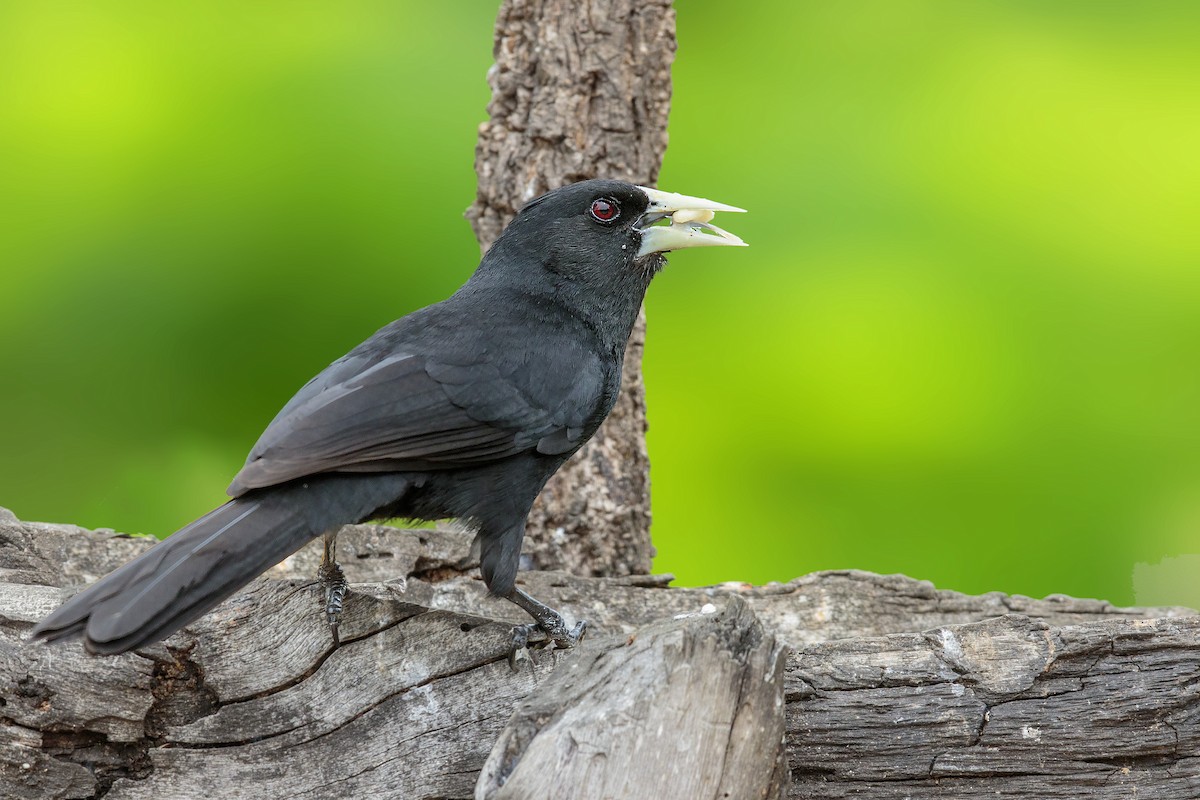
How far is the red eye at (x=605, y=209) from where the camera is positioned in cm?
354

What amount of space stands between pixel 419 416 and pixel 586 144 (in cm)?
158

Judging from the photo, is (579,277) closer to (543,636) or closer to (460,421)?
(460,421)

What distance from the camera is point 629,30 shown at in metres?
4.25

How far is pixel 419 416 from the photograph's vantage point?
119 inches

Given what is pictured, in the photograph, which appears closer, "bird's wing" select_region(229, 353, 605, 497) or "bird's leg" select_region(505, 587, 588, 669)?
"bird's wing" select_region(229, 353, 605, 497)

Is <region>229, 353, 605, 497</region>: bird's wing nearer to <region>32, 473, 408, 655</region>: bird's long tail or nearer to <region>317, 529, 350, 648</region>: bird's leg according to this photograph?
<region>32, 473, 408, 655</region>: bird's long tail

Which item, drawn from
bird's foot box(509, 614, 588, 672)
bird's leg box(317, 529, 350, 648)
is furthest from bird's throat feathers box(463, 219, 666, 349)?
bird's leg box(317, 529, 350, 648)

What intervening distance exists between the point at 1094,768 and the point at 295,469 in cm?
204

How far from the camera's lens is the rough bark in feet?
13.7

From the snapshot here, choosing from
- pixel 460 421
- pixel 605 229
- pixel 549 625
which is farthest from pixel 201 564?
pixel 605 229

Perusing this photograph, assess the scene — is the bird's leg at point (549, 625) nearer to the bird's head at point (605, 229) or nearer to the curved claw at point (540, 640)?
the curved claw at point (540, 640)

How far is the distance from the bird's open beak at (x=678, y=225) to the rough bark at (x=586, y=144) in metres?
0.71

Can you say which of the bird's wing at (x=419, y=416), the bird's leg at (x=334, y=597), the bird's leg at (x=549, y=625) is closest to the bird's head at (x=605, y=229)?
the bird's wing at (x=419, y=416)

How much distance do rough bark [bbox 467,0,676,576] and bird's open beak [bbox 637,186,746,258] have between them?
2.34 ft
